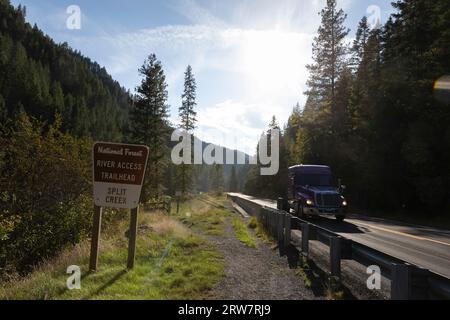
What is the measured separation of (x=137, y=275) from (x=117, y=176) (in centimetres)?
219

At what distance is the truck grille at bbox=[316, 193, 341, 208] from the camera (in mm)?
17953

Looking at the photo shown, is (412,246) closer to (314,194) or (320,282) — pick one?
(320,282)

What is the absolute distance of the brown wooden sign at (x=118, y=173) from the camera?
8.09 metres

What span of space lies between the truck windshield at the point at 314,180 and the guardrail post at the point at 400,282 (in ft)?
50.2

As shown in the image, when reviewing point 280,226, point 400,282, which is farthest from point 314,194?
point 400,282

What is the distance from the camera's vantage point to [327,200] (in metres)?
18.0

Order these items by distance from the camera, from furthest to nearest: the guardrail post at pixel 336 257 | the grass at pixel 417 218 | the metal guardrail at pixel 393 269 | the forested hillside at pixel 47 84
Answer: the forested hillside at pixel 47 84, the grass at pixel 417 218, the guardrail post at pixel 336 257, the metal guardrail at pixel 393 269

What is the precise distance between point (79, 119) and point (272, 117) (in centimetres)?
5837

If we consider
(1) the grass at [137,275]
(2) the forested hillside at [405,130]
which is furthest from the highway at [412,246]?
(2) the forested hillside at [405,130]

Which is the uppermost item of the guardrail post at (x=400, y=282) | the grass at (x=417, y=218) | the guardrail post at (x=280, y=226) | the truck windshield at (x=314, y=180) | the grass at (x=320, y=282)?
the truck windshield at (x=314, y=180)

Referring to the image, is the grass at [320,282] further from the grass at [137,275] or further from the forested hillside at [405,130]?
the forested hillside at [405,130]

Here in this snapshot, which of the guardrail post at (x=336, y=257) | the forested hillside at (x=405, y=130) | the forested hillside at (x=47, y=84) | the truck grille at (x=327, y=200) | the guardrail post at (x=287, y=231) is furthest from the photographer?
the forested hillside at (x=47, y=84)

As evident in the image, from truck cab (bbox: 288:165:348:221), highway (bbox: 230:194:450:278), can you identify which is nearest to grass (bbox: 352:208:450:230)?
truck cab (bbox: 288:165:348:221)
